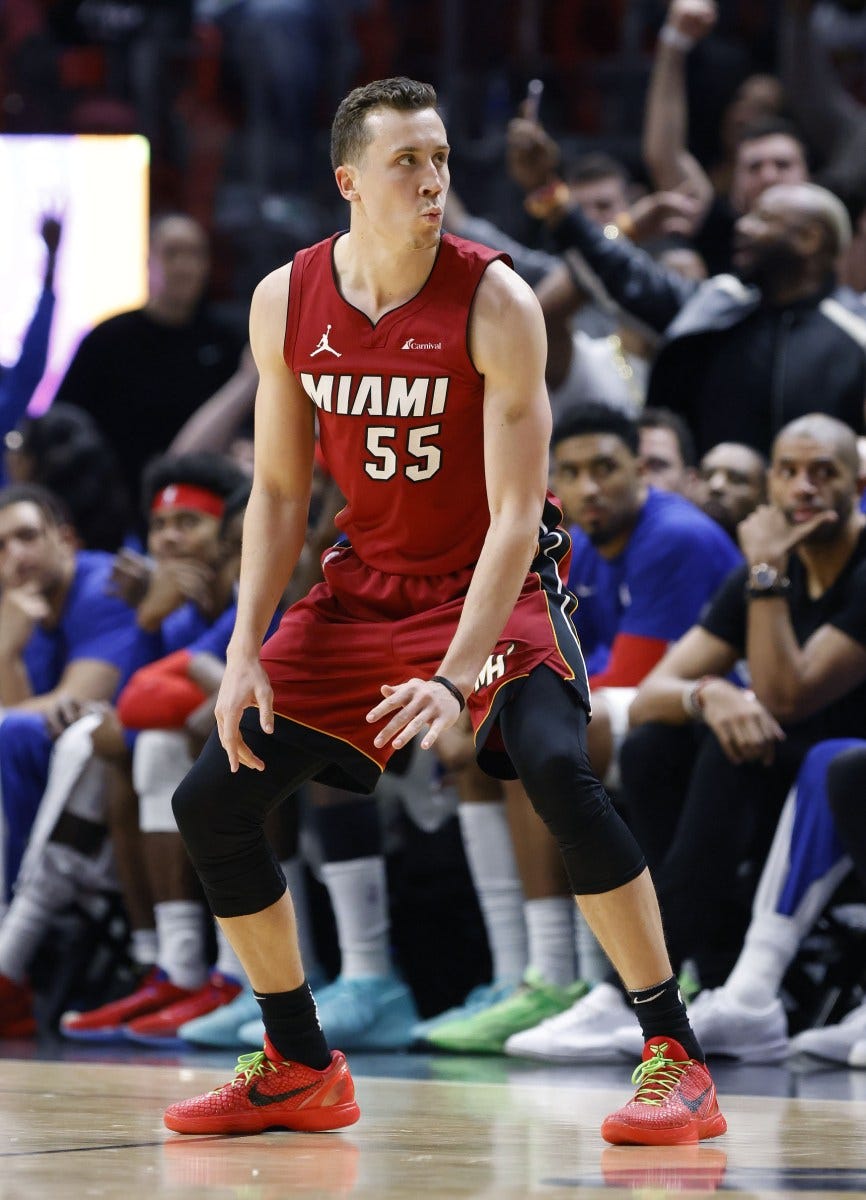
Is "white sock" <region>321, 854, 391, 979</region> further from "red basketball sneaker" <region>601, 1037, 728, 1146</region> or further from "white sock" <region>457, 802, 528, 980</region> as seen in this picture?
"red basketball sneaker" <region>601, 1037, 728, 1146</region>

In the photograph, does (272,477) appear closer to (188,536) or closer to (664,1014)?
(664,1014)

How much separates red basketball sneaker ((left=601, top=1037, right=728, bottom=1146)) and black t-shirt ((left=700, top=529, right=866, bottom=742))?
158cm

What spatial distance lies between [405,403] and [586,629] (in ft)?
7.37

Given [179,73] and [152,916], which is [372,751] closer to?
[152,916]

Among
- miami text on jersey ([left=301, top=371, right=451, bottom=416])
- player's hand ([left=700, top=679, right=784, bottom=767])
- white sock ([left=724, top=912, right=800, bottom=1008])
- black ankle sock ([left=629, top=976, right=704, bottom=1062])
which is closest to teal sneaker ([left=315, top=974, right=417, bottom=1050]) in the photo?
white sock ([left=724, top=912, right=800, bottom=1008])

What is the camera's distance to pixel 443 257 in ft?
9.62

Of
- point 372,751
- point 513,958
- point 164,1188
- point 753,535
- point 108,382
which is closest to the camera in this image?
point 164,1188

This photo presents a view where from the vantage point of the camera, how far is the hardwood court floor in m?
2.33

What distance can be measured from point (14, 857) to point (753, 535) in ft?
8.26

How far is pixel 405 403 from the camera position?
2875 millimetres

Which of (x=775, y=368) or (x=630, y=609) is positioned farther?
(x=775, y=368)

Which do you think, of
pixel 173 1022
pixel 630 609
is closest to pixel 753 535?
pixel 630 609

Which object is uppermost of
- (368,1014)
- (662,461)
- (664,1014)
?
(662,461)

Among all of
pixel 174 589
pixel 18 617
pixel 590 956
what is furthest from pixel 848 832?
pixel 18 617
